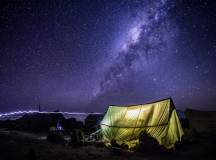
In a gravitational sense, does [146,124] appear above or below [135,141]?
above

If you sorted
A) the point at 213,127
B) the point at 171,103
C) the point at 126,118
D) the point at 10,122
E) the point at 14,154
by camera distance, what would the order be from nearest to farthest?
the point at 14,154 < the point at 171,103 < the point at 126,118 < the point at 213,127 < the point at 10,122

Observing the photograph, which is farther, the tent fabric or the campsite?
the tent fabric

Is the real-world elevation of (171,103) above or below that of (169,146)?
above

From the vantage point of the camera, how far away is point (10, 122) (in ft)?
114

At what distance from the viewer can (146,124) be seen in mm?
14516

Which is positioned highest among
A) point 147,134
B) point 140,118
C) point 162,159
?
point 140,118

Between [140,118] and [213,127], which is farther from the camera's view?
[213,127]

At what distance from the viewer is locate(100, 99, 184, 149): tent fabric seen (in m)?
13.2

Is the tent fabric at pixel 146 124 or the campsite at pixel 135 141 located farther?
the tent fabric at pixel 146 124

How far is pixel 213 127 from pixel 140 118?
9246 mm

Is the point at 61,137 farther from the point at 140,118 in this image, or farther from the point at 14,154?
the point at 140,118

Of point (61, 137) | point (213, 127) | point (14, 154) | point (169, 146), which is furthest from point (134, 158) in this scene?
point (213, 127)

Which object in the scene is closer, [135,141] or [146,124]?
[135,141]

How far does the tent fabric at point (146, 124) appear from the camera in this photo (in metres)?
13.2
